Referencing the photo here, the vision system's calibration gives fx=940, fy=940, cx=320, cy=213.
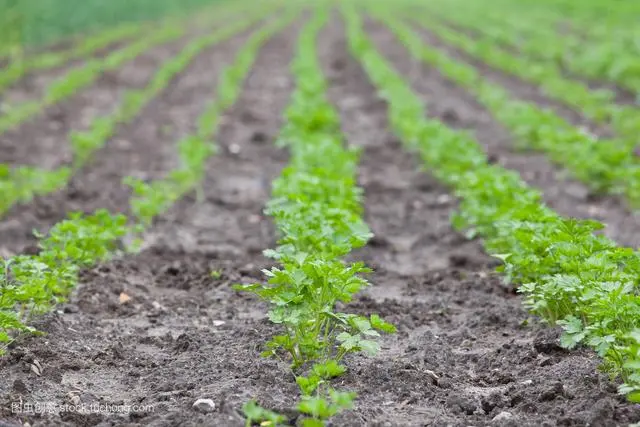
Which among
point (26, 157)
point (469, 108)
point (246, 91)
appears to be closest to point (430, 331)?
point (26, 157)

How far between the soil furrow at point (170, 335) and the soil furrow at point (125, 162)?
954 mm

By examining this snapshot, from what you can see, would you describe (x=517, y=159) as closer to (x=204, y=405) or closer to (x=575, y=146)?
(x=575, y=146)

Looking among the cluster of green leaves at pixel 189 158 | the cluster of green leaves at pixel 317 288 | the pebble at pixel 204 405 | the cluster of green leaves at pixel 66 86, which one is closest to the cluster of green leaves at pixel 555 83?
the cluster of green leaves at pixel 189 158

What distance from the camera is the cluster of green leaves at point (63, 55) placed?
55.9ft

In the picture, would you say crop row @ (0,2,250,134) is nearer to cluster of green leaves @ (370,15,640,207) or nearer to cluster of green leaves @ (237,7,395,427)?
cluster of green leaves @ (237,7,395,427)

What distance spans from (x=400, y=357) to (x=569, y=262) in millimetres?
1081

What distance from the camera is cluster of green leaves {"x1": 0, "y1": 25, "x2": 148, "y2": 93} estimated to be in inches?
671

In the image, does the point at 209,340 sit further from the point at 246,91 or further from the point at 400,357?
the point at 246,91

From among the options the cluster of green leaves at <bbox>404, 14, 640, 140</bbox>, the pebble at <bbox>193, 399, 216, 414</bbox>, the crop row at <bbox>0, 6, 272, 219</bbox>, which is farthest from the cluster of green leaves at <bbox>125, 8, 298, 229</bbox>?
the cluster of green leaves at <bbox>404, 14, 640, 140</bbox>

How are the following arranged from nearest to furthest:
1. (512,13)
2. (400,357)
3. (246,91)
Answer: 1. (400,357)
2. (246,91)
3. (512,13)

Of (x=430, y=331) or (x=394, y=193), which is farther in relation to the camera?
(x=394, y=193)

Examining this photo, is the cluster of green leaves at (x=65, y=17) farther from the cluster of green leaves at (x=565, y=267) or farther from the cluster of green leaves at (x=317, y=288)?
the cluster of green leaves at (x=565, y=267)

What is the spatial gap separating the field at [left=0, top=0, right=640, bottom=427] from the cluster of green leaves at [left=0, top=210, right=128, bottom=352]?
0.09 feet

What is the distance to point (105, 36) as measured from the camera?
26.7m
